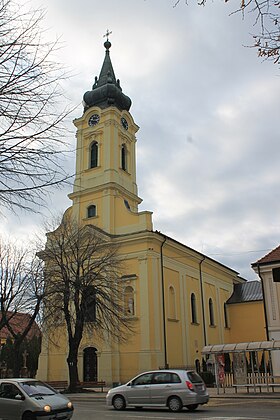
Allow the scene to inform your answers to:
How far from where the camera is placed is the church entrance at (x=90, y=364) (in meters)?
33.5

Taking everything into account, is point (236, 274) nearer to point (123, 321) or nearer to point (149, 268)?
point (149, 268)

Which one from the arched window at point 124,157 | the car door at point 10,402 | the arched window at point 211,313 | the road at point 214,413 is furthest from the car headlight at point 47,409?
the arched window at point 211,313

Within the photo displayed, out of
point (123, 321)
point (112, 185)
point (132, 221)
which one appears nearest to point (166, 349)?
point (123, 321)

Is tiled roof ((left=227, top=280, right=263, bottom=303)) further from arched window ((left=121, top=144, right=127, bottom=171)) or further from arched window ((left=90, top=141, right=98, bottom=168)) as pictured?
arched window ((left=90, top=141, right=98, bottom=168))

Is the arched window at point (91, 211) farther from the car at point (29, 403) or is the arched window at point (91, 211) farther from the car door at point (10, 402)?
the car door at point (10, 402)

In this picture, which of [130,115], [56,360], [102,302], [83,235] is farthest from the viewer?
[130,115]

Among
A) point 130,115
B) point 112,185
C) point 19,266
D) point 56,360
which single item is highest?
point 130,115

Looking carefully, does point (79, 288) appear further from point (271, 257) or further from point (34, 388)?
point (34, 388)

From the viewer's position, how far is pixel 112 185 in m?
38.5

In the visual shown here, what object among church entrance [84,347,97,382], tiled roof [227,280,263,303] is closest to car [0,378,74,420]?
church entrance [84,347,97,382]

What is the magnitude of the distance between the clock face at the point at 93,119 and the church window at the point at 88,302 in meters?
18.5

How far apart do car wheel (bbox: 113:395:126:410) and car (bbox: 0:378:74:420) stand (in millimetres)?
5326

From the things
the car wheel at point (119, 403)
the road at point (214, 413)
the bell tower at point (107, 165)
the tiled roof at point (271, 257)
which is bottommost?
the road at point (214, 413)

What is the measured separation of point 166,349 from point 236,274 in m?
20.9
